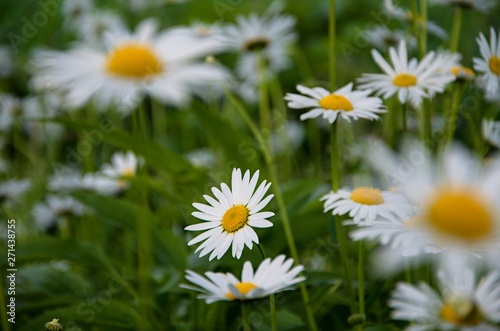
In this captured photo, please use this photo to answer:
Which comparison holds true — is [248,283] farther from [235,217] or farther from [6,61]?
[6,61]

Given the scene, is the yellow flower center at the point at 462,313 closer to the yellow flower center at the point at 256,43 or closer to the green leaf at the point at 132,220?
the green leaf at the point at 132,220

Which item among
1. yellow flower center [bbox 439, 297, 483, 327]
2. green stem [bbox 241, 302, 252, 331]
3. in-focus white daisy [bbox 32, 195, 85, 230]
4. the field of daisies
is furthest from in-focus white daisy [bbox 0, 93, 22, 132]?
yellow flower center [bbox 439, 297, 483, 327]

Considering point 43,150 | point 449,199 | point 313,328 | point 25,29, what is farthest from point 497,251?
point 43,150

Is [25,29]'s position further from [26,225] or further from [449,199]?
[449,199]

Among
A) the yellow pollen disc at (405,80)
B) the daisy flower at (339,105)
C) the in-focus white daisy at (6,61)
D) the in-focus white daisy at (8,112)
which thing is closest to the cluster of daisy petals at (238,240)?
the daisy flower at (339,105)

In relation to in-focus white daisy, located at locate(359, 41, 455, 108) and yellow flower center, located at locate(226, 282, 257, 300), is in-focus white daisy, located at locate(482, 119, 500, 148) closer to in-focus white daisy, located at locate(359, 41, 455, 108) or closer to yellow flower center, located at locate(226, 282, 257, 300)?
in-focus white daisy, located at locate(359, 41, 455, 108)

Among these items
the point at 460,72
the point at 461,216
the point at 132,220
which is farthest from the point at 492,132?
the point at 132,220
